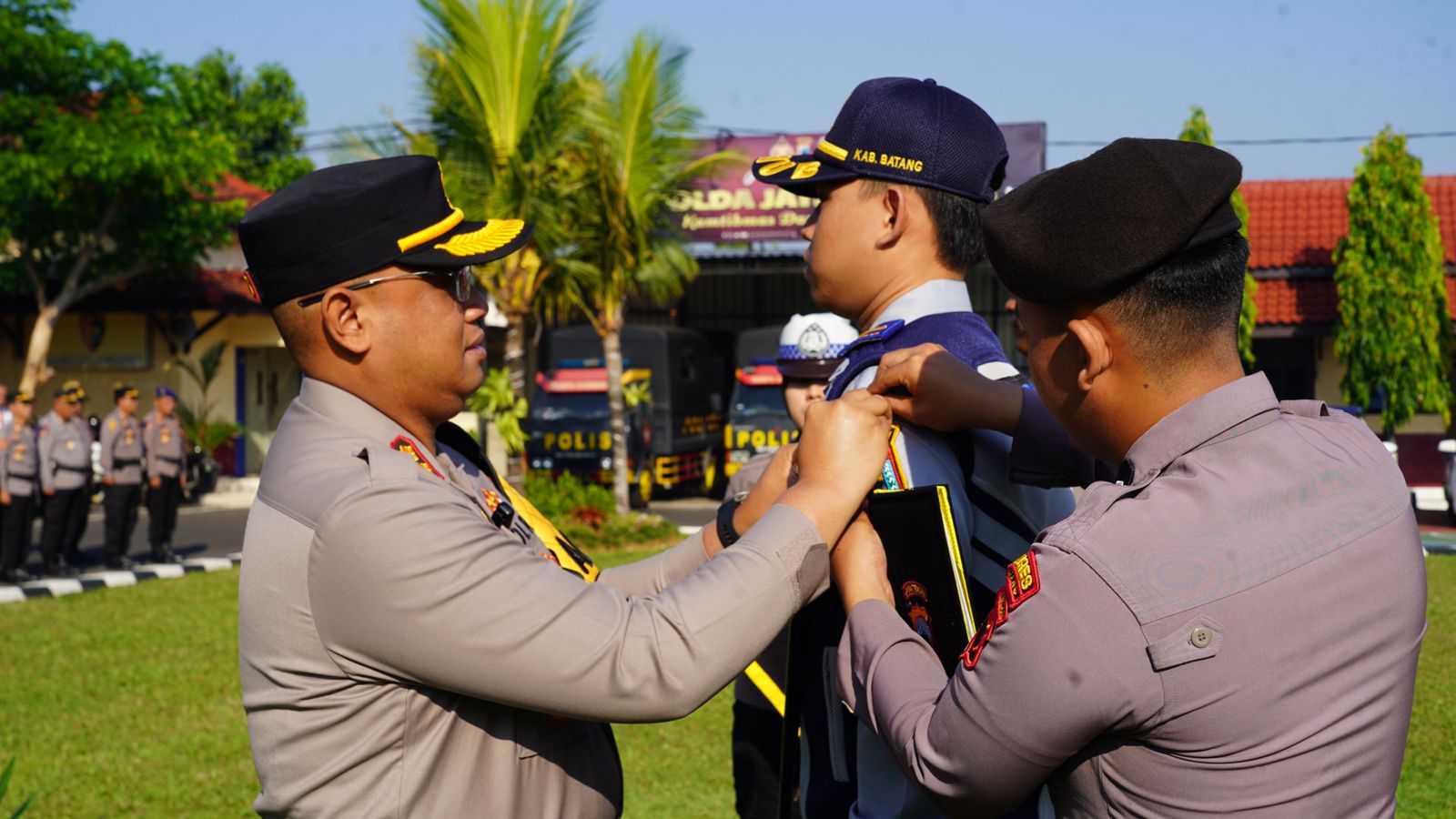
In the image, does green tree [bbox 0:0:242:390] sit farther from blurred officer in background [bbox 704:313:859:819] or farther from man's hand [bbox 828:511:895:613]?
man's hand [bbox 828:511:895:613]

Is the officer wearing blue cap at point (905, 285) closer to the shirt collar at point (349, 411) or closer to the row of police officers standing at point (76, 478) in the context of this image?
the shirt collar at point (349, 411)

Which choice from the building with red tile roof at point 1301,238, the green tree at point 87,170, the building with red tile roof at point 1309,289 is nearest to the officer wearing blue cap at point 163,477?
the green tree at point 87,170

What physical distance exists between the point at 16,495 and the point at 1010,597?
1342 cm

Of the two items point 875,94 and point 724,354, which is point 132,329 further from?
point 875,94

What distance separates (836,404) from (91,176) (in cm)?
2037

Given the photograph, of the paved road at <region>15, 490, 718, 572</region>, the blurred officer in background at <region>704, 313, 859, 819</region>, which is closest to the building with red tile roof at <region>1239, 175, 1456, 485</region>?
the paved road at <region>15, 490, 718, 572</region>

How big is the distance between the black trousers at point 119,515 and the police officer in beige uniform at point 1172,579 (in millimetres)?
13896

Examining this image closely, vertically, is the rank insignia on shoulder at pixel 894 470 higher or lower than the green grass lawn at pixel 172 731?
higher

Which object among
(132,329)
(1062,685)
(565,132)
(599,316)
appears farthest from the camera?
(132,329)

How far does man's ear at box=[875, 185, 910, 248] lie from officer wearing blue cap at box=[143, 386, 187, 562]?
45.0 feet

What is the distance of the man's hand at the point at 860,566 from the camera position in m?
1.95

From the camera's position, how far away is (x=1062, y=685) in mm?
1479

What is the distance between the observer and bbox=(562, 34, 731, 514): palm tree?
1570cm

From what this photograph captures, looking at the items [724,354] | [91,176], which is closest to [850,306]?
[91,176]
